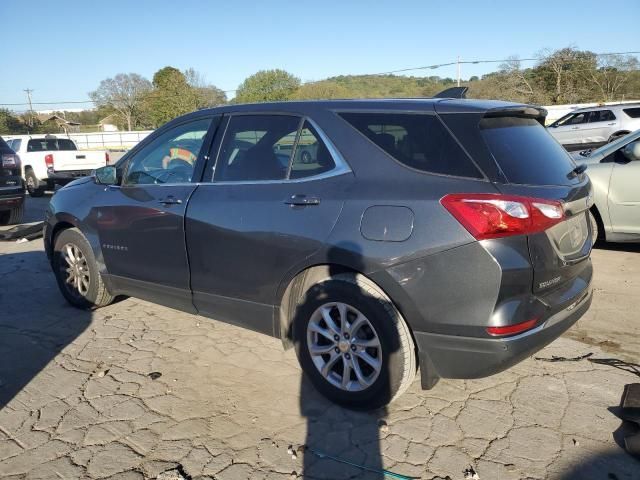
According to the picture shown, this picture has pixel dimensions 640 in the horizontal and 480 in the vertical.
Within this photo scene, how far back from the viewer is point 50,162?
14.1 m

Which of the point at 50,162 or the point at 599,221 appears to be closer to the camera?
the point at 599,221

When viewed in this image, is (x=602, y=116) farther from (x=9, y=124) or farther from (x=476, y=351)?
(x=9, y=124)

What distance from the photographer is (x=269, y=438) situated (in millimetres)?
2814

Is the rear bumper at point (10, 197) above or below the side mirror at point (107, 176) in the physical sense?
below

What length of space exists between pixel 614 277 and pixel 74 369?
16.9ft

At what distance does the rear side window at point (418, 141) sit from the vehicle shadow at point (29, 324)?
8.89 feet

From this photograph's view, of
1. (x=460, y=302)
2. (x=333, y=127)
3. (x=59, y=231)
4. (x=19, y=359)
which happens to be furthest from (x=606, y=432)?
(x=59, y=231)

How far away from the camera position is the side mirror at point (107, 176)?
432 centimetres

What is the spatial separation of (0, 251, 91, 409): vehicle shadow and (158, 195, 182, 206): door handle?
1.42 m

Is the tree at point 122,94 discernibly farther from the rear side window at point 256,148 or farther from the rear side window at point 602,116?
the rear side window at point 256,148

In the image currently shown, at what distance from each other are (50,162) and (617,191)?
44.5 ft

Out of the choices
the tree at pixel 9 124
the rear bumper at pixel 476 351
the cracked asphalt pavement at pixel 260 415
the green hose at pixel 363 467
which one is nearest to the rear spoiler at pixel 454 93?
the rear bumper at pixel 476 351

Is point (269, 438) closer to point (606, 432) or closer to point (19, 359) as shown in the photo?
point (606, 432)

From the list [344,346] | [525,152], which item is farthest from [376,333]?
[525,152]
